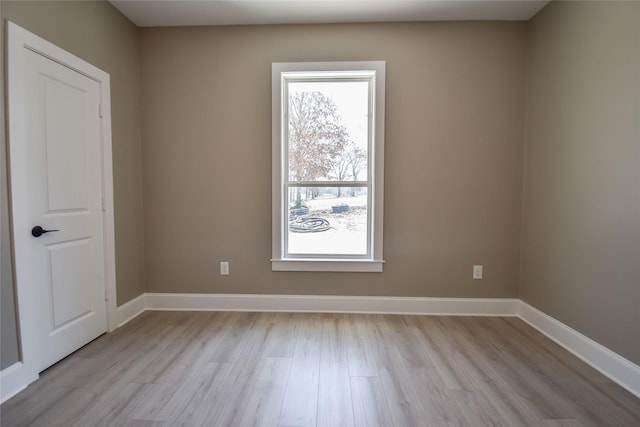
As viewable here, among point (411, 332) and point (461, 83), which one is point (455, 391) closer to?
point (411, 332)

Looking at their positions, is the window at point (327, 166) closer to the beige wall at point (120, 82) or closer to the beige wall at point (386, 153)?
the beige wall at point (386, 153)

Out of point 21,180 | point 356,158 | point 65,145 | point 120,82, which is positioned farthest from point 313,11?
point 21,180

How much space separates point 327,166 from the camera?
287 centimetres

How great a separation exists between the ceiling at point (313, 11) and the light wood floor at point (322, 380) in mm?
2865

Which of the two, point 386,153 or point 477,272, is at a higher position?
point 386,153

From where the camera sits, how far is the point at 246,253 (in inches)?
→ 115

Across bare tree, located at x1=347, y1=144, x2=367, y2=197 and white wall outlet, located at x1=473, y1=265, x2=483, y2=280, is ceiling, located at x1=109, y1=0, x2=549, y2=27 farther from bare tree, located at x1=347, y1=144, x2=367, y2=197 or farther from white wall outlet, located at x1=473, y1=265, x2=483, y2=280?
white wall outlet, located at x1=473, y1=265, x2=483, y2=280

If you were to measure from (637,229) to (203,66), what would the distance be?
3.67m

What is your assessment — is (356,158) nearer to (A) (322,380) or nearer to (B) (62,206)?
(A) (322,380)

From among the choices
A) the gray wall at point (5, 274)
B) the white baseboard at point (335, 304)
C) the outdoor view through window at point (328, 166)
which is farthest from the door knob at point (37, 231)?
the outdoor view through window at point (328, 166)

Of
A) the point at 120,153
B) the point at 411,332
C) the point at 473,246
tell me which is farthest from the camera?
the point at 473,246

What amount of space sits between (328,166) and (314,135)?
0.34 m

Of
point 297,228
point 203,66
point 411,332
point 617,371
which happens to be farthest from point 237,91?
point 617,371

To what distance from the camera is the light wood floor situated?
153 centimetres
